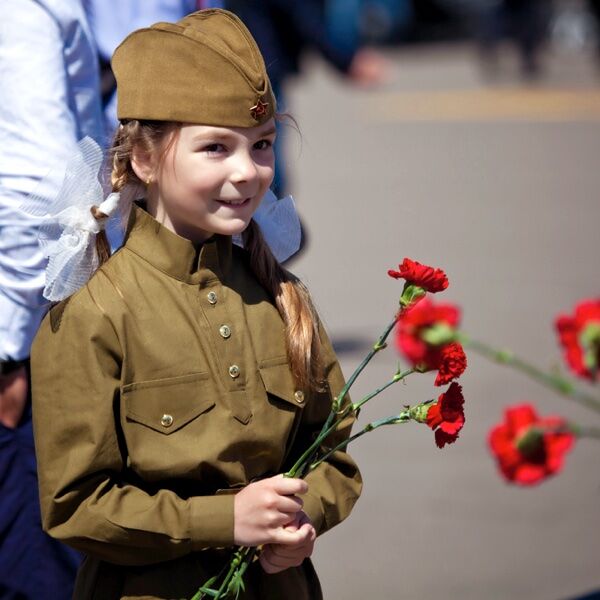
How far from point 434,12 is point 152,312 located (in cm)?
2579

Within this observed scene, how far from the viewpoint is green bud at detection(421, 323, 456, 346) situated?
1.54 metres

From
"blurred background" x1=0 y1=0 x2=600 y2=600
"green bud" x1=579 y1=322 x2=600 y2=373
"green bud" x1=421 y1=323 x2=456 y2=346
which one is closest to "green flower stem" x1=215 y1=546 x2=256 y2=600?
"blurred background" x1=0 y1=0 x2=600 y2=600

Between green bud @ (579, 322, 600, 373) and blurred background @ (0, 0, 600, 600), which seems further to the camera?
blurred background @ (0, 0, 600, 600)

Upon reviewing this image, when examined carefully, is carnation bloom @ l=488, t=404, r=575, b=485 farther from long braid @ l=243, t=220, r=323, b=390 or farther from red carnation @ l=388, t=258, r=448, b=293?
long braid @ l=243, t=220, r=323, b=390

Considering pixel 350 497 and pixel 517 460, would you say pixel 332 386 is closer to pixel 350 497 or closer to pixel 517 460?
pixel 350 497

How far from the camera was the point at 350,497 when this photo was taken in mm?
2422

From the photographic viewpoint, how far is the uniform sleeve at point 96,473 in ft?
7.11

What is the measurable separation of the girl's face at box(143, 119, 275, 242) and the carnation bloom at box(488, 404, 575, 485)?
87 cm

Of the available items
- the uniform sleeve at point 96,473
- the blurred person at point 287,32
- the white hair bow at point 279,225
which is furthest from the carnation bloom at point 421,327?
the blurred person at point 287,32

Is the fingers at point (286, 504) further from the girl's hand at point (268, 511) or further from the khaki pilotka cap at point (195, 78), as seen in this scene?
the khaki pilotka cap at point (195, 78)

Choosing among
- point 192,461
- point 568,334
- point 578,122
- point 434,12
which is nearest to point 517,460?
point 568,334

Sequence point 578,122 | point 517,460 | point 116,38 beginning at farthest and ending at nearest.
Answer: point 578,122 < point 116,38 < point 517,460

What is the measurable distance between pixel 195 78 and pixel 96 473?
0.62 meters

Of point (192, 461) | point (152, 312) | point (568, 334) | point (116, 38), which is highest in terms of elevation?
point (116, 38)
